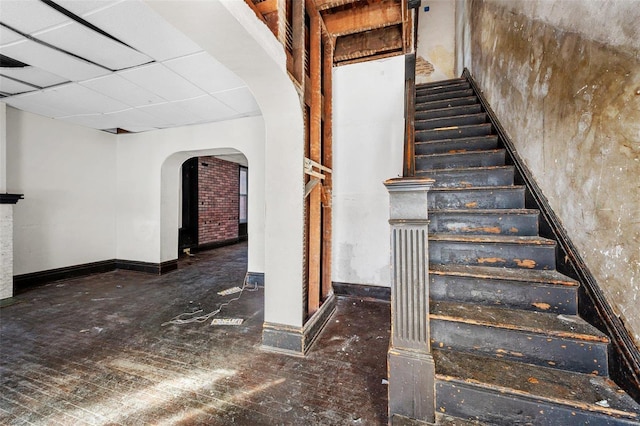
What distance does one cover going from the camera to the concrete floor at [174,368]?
1600mm

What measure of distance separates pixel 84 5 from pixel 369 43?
282 cm

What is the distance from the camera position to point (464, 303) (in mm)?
1778

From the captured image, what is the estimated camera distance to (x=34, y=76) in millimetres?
2812

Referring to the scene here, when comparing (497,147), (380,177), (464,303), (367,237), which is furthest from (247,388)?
(497,147)

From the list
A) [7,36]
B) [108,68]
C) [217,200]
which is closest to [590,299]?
[108,68]

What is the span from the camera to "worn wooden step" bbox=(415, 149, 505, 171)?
2668 millimetres

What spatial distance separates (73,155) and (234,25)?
4.77 m

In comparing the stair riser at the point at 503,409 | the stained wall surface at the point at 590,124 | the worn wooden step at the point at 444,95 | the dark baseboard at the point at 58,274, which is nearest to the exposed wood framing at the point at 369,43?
the worn wooden step at the point at 444,95

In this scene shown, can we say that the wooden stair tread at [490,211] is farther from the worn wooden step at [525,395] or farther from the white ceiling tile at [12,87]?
the white ceiling tile at [12,87]

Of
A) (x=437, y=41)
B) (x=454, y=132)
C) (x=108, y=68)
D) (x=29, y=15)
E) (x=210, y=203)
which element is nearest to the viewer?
(x=29, y=15)

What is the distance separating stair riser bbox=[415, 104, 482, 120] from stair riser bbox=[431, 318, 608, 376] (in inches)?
116

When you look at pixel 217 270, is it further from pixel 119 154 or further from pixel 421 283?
pixel 421 283

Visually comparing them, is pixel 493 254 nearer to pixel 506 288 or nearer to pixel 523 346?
pixel 506 288

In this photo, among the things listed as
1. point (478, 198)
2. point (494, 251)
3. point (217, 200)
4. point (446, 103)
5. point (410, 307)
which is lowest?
point (410, 307)
